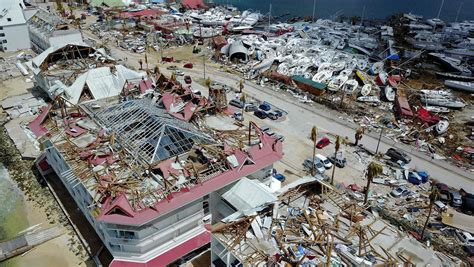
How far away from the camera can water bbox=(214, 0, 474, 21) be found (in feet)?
485

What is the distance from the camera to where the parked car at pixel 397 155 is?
152ft

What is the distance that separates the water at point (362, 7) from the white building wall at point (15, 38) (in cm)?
9452

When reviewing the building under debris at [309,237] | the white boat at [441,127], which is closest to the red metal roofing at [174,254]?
the building under debris at [309,237]

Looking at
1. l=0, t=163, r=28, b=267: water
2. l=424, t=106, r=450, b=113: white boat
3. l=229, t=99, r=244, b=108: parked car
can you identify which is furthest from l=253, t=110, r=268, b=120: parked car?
l=0, t=163, r=28, b=267: water

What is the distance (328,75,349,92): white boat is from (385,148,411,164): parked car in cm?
2212

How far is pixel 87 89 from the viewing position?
48.8 metres

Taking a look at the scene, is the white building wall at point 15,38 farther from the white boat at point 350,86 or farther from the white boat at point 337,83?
the white boat at point 350,86

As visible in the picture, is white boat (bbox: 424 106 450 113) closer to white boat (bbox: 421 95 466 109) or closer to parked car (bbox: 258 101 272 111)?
white boat (bbox: 421 95 466 109)

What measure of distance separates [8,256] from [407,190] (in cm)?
4321

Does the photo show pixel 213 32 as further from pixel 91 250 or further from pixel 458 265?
pixel 458 265

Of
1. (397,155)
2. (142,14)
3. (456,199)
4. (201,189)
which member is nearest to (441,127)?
(397,155)

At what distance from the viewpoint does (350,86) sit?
67.9 metres

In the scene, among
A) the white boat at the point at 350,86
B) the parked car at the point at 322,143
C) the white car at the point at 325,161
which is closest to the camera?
the white car at the point at 325,161

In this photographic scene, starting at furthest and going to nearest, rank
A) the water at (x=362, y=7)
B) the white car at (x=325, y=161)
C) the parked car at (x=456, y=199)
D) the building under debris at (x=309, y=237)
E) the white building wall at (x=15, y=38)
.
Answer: the water at (x=362, y=7) < the white building wall at (x=15, y=38) < the white car at (x=325, y=161) < the parked car at (x=456, y=199) < the building under debris at (x=309, y=237)
